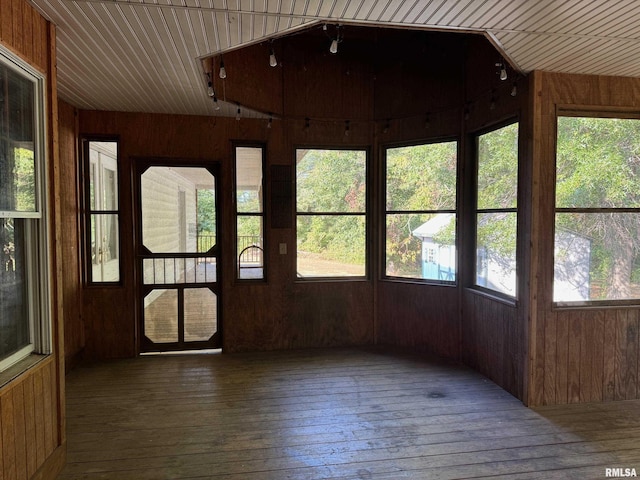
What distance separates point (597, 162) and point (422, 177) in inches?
65.0

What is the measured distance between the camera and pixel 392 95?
4418 millimetres

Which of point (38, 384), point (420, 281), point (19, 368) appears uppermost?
point (420, 281)

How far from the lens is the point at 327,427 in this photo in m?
2.76

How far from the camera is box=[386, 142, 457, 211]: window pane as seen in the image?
411 centimetres

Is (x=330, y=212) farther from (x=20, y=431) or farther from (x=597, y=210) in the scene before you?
A: (x=20, y=431)

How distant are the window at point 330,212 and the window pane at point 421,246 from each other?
36cm

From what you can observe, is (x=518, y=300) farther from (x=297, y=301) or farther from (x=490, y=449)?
(x=297, y=301)

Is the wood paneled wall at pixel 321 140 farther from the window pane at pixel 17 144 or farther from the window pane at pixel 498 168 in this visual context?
the window pane at pixel 17 144

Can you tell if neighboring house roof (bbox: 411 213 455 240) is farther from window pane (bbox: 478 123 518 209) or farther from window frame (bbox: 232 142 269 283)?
window frame (bbox: 232 142 269 283)

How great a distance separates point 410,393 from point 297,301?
1.72 meters

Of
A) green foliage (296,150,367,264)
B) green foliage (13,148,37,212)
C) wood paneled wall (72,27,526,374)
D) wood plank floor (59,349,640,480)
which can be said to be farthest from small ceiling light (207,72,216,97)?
wood plank floor (59,349,640,480)

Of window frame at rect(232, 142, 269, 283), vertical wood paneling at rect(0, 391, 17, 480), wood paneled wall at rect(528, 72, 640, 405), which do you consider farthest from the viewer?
window frame at rect(232, 142, 269, 283)

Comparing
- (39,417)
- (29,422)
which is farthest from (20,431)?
(39,417)

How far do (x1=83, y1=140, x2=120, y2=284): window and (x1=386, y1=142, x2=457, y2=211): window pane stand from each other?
319 cm
